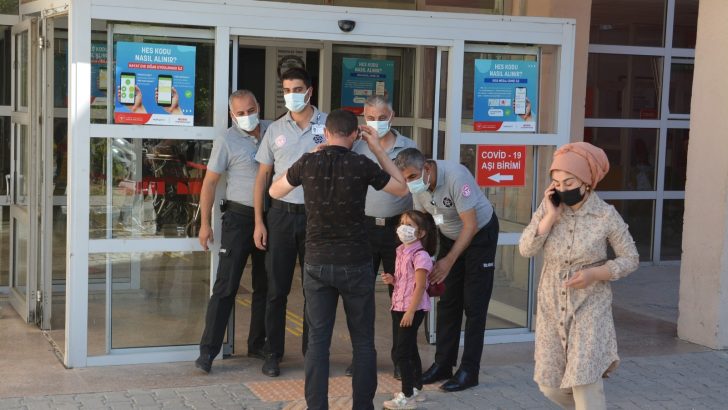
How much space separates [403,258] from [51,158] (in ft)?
9.85

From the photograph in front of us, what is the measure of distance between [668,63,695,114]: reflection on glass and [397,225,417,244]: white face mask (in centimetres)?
707

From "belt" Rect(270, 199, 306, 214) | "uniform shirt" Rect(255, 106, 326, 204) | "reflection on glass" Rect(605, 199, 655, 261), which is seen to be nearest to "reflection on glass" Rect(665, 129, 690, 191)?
"reflection on glass" Rect(605, 199, 655, 261)

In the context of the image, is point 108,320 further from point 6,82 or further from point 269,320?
point 6,82

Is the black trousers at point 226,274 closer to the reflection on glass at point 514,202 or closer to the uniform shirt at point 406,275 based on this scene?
the uniform shirt at point 406,275

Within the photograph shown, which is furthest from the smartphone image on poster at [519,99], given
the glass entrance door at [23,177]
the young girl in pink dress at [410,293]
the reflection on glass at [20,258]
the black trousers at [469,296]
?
the reflection on glass at [20,258]

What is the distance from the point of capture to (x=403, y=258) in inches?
233

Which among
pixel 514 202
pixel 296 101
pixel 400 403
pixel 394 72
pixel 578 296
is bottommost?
pixel 400 403

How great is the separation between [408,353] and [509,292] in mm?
2128

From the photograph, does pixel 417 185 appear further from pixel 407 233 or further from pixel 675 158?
pixel 675 158

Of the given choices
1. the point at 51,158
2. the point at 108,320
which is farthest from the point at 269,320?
the point at 51,158

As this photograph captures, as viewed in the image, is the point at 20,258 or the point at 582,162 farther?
the point at 20,258

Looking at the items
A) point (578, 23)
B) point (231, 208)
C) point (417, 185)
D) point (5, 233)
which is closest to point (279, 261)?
point (231, 208)

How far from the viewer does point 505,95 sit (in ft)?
24.6

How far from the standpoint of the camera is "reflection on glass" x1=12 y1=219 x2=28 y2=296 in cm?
809
